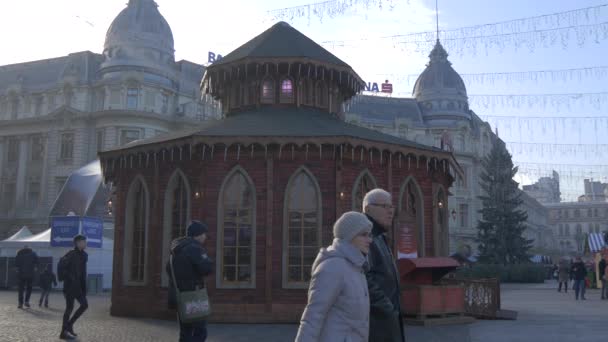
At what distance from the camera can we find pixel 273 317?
15195mm

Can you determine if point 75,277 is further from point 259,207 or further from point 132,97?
point 132,97

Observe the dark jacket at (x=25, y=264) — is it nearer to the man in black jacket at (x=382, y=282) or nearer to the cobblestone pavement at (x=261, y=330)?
the cobblestone pavement at (x=261, y=330)

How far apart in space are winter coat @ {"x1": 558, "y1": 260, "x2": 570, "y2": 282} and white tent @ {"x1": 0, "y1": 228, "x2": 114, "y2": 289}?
932 inches

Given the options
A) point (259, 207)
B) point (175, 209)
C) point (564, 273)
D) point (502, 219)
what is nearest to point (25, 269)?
point (175, 209)

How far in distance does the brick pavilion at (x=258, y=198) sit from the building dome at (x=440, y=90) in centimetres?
5708

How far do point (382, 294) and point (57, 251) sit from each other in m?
28.4

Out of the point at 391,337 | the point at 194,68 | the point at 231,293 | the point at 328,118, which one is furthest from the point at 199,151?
the point at 194,68

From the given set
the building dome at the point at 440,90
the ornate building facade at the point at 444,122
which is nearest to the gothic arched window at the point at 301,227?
the ornate building facade at the point at 444,122

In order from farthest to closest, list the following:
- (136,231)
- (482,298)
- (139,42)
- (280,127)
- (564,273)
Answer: (139,42), (564,273), (136,231), (482,298), (280,127)

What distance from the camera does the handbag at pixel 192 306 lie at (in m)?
7.67

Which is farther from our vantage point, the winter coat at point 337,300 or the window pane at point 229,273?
the window pane at point 229,273

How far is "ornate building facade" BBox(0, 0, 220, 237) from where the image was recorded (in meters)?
56.0

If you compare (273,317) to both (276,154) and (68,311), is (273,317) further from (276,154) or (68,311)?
(68,311)

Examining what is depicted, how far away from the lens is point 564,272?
3244 cm
